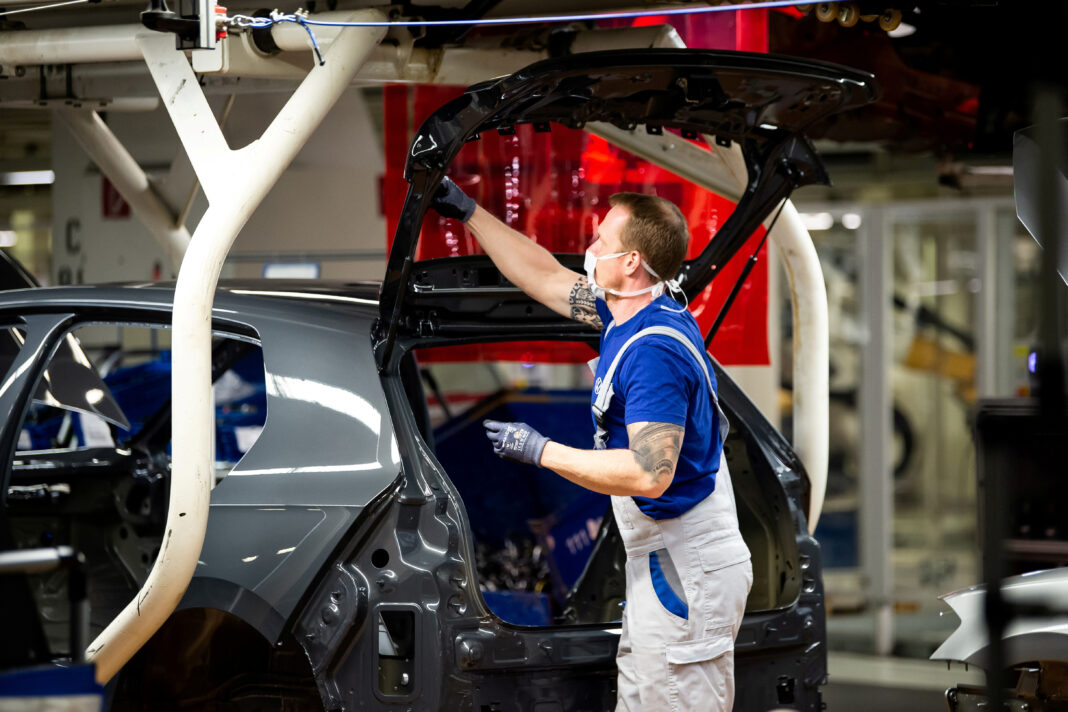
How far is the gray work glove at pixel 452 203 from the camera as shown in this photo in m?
3.22

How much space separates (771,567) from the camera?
11.1 feet

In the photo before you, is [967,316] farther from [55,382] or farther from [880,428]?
[55,382]

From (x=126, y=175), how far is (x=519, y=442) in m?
3.07

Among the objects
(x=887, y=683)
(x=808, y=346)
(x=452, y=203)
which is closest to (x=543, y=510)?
(x=808, y=346)

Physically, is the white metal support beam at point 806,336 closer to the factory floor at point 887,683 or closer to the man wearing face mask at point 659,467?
the man wearing face mask at point 659,467

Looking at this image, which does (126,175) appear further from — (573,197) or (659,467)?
(659,467)

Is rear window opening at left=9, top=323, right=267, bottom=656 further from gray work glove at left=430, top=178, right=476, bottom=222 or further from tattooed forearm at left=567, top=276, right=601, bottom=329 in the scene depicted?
tattooed forearm at left=567, top=276, right=601, bottom=329

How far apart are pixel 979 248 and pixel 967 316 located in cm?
143

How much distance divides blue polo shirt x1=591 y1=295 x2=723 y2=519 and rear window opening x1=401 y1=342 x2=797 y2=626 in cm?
54

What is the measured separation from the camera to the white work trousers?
9.32ft

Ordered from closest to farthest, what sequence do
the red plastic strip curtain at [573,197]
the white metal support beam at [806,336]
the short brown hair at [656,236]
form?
1. the short brown hair at [656,236]
2. the white metal support beam at [806,336]
3. the red plastic strip curtain at [573,197]

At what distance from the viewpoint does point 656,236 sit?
297cm

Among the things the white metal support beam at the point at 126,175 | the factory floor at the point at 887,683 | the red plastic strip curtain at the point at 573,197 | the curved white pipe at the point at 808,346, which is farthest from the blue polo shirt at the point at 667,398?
the factory floor at the point at 887,683

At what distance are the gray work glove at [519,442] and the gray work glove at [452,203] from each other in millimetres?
699
